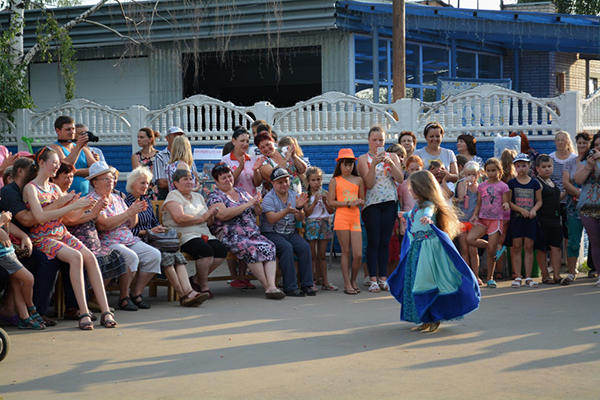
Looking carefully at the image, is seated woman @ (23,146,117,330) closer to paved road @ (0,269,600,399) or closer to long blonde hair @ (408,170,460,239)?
paved road @ (0,269,600,399)

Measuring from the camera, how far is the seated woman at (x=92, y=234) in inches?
281

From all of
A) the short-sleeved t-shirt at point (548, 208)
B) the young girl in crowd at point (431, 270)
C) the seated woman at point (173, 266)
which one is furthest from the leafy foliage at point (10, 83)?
the short-sleeved t-shirt at point (548, 208)

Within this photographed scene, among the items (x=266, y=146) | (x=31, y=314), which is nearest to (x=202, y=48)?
(x=266, y=146)

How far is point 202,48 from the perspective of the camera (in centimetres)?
1866

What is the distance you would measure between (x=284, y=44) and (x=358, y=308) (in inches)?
444

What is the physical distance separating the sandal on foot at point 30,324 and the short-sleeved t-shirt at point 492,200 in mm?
5166

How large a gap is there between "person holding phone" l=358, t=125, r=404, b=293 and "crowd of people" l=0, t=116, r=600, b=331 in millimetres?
17

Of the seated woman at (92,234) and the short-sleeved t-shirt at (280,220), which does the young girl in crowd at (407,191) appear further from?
the seated woman at (92,234)

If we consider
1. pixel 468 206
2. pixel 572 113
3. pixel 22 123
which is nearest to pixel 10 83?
pixel 22 123

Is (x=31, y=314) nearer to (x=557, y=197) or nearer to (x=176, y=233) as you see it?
(x=176, y=233)

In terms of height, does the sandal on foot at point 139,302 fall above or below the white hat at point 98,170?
below

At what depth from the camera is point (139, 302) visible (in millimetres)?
7797

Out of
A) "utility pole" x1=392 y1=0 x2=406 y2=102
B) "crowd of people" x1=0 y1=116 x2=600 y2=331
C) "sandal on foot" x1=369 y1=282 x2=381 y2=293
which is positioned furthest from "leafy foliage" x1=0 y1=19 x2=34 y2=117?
"sandal on foot" x1=369 y1=282 x2=381 y2=293

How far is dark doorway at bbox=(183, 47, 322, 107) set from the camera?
20.3 metres
